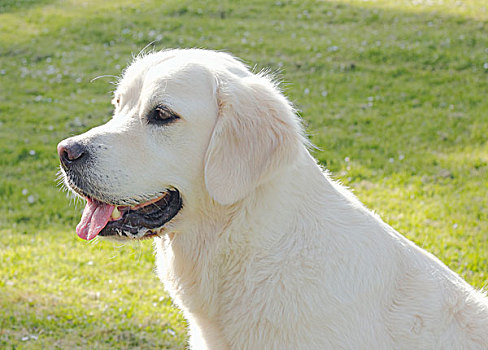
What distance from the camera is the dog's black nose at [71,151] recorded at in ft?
9.00

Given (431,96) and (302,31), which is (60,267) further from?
(302,31)

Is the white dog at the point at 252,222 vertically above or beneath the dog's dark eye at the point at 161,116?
beneath

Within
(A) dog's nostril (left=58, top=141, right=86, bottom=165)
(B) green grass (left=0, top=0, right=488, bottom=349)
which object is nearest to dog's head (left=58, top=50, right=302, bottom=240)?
(A) dog's nostril (left=58, top=141, right=86, bottom=165)

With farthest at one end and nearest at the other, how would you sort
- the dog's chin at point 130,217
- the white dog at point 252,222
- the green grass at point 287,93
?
the green grass at point 287,93 < the dog's chin at point 130,217 < the white dog at point 252,222

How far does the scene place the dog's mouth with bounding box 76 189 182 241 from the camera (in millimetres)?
2881

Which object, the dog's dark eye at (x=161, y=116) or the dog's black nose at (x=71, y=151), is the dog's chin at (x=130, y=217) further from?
the dog's dark eye at (x=161, y=116)

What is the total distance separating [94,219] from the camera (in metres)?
2.95

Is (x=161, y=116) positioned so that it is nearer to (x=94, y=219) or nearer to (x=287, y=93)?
(x=94, y=219)

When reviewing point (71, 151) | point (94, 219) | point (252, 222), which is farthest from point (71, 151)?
point (252, 222)

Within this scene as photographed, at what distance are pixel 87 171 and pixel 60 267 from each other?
3.36m

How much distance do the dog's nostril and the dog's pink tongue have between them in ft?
0.89

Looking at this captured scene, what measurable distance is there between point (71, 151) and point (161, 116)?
0.46m

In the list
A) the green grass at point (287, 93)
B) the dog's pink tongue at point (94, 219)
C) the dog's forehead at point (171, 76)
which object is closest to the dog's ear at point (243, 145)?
the dog's forehead at point (171, 76)

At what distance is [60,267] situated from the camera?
5789mm
